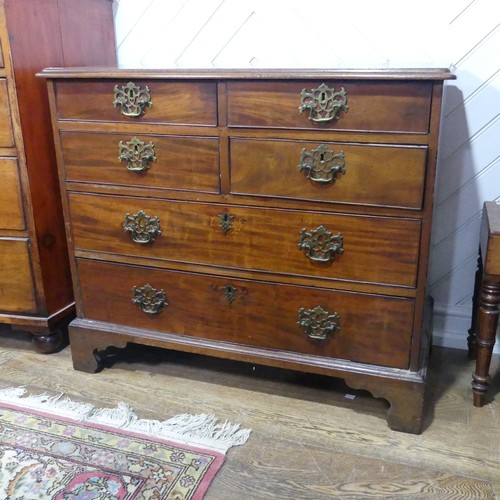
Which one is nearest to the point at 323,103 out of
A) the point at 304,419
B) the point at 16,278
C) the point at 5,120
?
the point at 304,419

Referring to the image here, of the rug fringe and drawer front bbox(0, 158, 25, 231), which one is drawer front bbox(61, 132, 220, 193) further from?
the rug fringe

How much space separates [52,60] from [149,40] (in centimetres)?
41

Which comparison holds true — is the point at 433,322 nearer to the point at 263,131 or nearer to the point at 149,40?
the point at 263,131

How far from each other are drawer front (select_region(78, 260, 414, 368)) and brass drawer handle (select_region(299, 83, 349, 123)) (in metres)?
0.47

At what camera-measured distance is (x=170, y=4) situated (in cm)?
199

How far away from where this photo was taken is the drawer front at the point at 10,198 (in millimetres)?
1753

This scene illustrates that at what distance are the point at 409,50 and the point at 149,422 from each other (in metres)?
1.40

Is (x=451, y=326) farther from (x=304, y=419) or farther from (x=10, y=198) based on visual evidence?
(x=10, y=198)

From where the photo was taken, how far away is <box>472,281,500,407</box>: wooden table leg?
156cm

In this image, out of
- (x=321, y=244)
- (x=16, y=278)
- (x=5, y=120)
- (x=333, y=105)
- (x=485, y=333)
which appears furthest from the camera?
(x=16, y=278)

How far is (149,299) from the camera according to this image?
1.72 metres

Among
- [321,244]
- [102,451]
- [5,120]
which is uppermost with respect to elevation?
[5,120]

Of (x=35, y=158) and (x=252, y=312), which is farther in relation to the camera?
(x=35, y=158)

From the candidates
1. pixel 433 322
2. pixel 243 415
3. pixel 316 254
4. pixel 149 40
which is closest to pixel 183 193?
pixel 316 254
